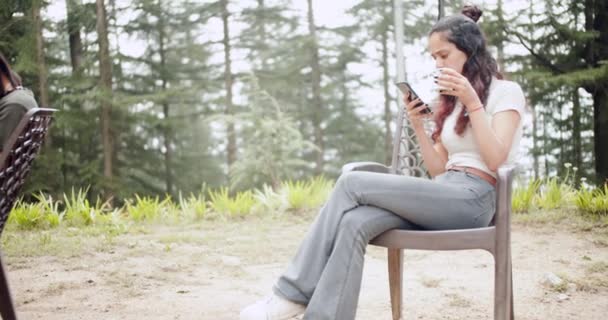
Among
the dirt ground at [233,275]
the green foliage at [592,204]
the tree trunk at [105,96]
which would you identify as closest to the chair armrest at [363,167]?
the dirt ground at [233,275]

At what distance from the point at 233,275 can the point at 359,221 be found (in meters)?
1.64

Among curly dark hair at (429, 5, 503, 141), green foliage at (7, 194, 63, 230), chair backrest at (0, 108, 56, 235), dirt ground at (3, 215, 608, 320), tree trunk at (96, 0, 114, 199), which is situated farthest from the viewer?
tree trunk at (96, 0, 114, 199)

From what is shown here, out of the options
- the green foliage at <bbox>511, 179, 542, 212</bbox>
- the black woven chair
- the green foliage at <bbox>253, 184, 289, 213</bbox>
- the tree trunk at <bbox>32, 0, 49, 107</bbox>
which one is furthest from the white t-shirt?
the tree trunk at <bbox>32, 0, 49, 107</bbox>

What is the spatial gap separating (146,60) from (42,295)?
32.2 feet

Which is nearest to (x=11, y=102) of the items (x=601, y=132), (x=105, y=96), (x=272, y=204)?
(x=272, y=204)

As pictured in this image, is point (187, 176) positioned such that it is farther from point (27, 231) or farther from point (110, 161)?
point (27, 231)

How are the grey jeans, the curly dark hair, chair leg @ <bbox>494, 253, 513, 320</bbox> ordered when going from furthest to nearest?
the curly dark hair
the grey jeans
chair leg @ <bbox>494, 253, 513, 320</bbox>

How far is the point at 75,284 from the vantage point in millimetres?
2664

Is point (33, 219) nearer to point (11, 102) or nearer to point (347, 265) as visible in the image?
point (11, 102)

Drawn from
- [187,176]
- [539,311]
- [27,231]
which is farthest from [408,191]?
[187,176]

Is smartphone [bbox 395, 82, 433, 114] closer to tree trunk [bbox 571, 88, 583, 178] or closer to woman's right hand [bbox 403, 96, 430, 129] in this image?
woman's right hand [bbox 403, 96, 430, 129]

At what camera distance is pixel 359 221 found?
1.57 meters

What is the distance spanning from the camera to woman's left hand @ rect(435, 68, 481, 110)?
1604 mm

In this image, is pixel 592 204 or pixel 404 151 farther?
pixel 592 204
